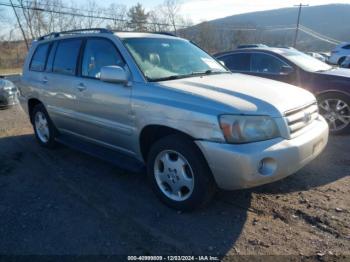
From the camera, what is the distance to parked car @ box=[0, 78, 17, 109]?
10023 mm

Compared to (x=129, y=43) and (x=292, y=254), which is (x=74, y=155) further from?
(x=292, y=254)

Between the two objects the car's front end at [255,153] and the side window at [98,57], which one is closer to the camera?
the car's front end at [255,153]

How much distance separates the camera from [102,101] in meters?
4.28

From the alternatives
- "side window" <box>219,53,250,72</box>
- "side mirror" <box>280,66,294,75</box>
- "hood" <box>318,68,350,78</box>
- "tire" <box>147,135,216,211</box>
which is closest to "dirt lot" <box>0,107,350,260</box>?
"tire" <box>147,135,216,211</box>

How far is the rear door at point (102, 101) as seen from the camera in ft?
13.3

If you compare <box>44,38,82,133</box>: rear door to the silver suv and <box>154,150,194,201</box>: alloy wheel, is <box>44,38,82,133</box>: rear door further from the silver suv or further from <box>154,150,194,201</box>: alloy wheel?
<box>154,150,194,201</box>: alloy wheel

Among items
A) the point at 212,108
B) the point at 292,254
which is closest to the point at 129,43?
the point at 212,108

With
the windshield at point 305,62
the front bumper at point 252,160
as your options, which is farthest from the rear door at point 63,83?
the windshield at point 305,62

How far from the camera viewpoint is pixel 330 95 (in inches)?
254

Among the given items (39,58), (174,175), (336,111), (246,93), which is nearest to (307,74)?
(336,111)

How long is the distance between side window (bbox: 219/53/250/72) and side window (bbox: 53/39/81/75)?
393 centimetres

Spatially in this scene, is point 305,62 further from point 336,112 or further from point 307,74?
point 336,112

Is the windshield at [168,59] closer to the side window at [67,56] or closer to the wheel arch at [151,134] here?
the wheel arch at [151,134]

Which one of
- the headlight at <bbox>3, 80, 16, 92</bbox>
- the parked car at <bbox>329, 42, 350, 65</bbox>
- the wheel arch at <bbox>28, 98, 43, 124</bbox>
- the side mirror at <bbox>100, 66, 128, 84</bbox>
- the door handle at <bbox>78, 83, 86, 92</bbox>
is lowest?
the parked car at <bbox>329, 42, 350, 65</bbox>
